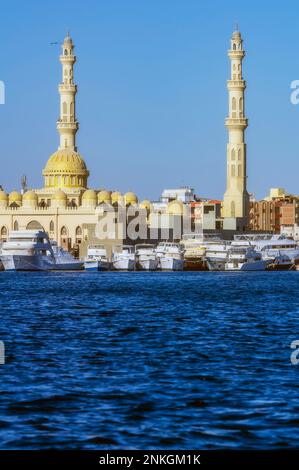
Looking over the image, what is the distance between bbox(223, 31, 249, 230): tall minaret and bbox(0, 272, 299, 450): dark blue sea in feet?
398

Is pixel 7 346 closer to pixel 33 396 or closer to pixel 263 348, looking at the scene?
pixel 263 348

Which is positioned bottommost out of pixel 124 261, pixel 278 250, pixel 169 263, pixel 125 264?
pixel 125 264

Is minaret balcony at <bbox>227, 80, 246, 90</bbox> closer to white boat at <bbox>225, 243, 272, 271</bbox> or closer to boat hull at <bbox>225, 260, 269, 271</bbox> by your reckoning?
white boat at <bbox>225, 243, 272, 271</bbox>

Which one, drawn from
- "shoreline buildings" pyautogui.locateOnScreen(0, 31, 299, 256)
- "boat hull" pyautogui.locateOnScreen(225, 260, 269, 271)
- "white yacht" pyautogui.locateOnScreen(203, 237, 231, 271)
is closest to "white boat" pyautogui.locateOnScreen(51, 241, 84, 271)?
"white yacht" pyautogui.locateOnScreen(203, 237, 231, 271)

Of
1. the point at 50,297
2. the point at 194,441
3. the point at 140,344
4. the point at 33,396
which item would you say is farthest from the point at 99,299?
the point at 194,441

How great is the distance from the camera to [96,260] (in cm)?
15712

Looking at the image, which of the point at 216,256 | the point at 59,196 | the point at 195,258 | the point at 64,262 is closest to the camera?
the point at 64,262

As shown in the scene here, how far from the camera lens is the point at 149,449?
84.8 ft

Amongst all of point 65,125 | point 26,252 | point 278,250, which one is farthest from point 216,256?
point 65,125

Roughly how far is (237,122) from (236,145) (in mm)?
3234

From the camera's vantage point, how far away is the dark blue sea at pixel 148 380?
27.7 m

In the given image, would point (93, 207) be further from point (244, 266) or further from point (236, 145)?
point (244, 266)

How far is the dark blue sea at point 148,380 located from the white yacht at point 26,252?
3187 inches

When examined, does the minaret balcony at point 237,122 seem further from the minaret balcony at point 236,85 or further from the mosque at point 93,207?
the minaret balcony at point 236,85
